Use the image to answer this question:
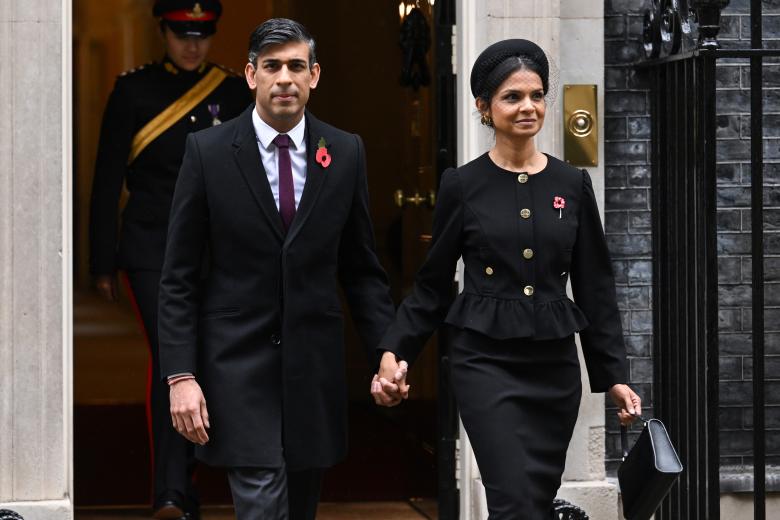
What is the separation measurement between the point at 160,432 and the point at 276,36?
251 cm

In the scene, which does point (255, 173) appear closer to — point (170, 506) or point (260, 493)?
point (260, 493)

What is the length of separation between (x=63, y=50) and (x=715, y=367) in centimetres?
273

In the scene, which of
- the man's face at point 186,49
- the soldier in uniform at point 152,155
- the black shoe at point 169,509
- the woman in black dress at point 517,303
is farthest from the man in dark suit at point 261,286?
the man's face at point 186,49

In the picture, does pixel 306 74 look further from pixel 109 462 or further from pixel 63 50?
pixel 109 462

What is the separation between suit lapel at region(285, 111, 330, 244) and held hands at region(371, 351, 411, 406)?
0.47 metres

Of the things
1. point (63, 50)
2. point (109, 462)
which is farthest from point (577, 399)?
point (109, 462)

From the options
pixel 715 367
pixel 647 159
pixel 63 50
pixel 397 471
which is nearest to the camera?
pixel 715 367

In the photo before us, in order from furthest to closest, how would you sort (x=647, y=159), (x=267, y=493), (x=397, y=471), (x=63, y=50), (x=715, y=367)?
(x=397, y=471), (x=647, y=159), (x=63, y=50), (x=715, y=367), (x=267, y=493)

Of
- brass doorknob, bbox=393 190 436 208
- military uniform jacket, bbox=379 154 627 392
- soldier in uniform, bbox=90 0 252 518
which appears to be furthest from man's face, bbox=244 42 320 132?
brass doorknob, bbox=393 190 436 208

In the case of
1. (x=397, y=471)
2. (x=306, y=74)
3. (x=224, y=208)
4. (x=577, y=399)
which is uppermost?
(x=306, y=74)

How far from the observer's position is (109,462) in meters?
8.74

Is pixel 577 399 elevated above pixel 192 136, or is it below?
below

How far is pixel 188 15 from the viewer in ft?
23.1

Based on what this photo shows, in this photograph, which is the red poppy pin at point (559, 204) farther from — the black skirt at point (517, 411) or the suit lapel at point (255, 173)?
the suit lapel at point (255, 173)
